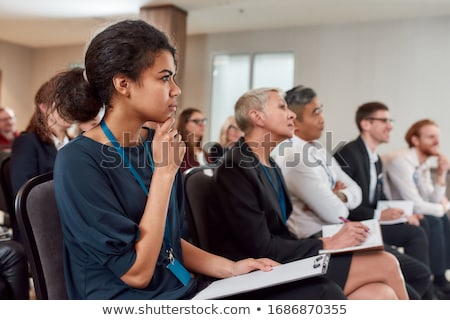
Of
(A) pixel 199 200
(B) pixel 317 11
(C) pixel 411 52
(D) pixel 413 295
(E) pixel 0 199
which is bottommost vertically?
(D) pixel 413 295

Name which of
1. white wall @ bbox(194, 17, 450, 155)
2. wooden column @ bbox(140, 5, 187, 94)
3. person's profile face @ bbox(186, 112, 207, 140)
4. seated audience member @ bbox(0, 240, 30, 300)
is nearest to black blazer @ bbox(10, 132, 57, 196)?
seated audience member @ bbox(0, 240, 30, 300)

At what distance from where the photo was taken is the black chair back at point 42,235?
98 cm

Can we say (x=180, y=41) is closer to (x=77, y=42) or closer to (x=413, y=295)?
(x=77, y=42)

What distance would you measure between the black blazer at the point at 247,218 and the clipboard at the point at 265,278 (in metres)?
0.37

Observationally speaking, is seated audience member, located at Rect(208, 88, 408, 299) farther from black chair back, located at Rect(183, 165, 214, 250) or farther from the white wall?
the white wall

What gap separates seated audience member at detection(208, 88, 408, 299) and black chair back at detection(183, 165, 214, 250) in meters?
0.03

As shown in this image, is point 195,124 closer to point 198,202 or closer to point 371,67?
point 198,202

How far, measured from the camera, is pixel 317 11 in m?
5.41

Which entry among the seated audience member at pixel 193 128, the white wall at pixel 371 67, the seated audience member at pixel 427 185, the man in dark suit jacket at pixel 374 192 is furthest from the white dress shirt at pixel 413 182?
the white wall at pixel 371 67

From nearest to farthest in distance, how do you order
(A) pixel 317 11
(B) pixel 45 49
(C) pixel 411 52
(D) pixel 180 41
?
(C) pixel 411 52, (A) pixel 317 11, (D) pixel 180 41, (B) pixel 45 49

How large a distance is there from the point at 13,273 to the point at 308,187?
112 cm

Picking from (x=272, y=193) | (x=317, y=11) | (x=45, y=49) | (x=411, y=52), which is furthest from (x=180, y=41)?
(x=272, y=193)
